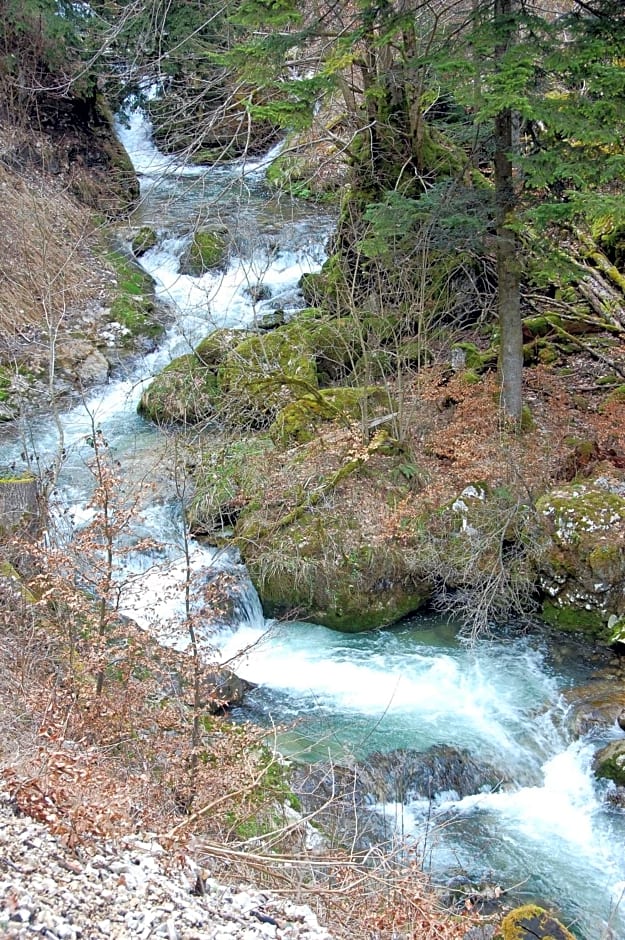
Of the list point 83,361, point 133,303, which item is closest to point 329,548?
point 83,361

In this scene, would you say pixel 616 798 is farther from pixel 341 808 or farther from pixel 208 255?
pixel 208 255

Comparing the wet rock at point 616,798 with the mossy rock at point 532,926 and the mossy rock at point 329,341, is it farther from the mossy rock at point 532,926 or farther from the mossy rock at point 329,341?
the mossy rock at point 329,341

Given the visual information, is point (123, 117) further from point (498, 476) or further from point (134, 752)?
point (134, 752)

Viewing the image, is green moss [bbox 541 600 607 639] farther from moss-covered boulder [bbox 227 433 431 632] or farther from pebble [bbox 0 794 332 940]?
pebble [bbox 0 794 332 940]

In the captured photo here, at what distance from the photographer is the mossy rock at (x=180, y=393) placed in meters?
9.95

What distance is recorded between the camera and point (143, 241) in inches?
705

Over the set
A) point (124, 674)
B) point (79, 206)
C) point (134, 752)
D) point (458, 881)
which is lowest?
point (458, 881)

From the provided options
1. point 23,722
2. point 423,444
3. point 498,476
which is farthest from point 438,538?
point 23,722

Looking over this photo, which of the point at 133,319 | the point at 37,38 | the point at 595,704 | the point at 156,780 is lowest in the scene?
the point at 595,704

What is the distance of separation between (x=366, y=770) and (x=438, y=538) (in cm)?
325

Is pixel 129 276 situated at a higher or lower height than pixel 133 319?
higher

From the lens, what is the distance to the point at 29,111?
19.0 meters

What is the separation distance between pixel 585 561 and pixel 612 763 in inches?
99.5

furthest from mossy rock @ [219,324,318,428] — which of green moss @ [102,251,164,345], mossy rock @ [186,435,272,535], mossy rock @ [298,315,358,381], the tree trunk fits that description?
green moss @ [102,251,164,345]
